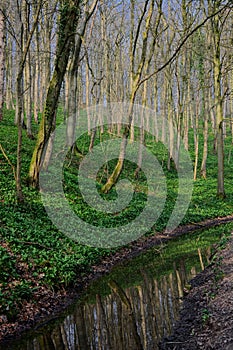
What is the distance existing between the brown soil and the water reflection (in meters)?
0.24

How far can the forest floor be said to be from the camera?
563cm

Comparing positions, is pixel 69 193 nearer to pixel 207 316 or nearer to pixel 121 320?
pixel 121 320

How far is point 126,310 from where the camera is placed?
7.32m

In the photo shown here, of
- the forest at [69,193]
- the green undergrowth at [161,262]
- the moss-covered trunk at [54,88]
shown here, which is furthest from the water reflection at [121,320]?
the moss-covered trunk at [54,88]

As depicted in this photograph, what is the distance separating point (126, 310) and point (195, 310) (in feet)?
4.54

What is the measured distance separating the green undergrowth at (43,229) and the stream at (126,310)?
80 centimetres

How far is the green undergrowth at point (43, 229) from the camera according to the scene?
7734 mm

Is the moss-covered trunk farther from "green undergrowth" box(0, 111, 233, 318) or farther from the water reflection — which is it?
the water reflection

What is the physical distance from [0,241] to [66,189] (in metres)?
6.37

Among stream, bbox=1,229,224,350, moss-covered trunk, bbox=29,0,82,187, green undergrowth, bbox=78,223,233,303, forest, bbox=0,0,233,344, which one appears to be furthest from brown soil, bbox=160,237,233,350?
moss-covered trunk, bbox=29,0,82,187

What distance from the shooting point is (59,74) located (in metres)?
13.3

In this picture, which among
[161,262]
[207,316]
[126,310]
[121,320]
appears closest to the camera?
[207,316]

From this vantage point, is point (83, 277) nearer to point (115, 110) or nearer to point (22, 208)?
point (22, 208)

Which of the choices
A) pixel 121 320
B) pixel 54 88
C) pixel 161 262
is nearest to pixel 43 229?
pixel 161 262
